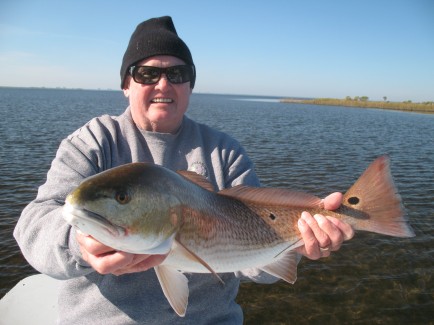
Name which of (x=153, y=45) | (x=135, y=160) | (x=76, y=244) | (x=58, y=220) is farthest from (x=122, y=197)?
(x=153, y=45)

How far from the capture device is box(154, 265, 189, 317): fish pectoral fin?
2488 millimetres

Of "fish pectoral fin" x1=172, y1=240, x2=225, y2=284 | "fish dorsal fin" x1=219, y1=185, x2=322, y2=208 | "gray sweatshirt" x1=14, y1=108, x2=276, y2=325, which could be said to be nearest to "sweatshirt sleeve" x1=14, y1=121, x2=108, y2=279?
"gray sweatshirt" x1=14, y1=108, x2=276, y2=325

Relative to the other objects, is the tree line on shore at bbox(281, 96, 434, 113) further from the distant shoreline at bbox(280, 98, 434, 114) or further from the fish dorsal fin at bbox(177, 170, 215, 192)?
the fish dorsal fin at bbox(177, 170, 215, 192)

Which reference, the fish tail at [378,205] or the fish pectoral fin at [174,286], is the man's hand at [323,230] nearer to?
the fish tail at [378,205]

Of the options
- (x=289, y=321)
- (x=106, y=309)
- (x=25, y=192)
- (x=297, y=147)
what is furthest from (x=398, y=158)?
A: (x=106, y=309)

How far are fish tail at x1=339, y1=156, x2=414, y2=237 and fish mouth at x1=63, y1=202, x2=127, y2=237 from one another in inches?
80.6

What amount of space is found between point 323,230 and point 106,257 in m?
1.79

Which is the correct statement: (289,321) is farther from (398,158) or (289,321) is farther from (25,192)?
(398,158)

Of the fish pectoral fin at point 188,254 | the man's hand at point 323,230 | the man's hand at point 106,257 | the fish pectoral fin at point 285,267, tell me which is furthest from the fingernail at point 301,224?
the man's hand at point 106,257

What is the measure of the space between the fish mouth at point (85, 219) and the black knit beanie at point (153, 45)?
2137 mm

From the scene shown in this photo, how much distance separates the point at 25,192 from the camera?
12789mm

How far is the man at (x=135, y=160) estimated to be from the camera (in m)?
2.46

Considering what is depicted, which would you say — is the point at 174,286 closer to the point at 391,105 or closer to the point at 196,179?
the point at 196,179

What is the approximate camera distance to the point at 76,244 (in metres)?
2.29
